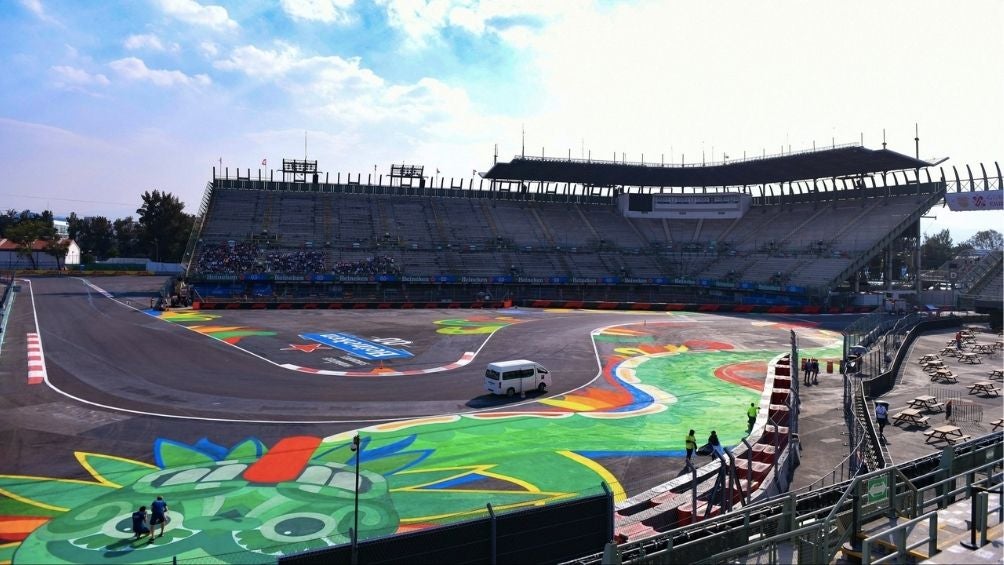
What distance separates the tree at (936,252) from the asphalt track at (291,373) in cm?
8734

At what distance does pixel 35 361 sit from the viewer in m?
31.7

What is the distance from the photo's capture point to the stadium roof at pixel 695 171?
7438cm

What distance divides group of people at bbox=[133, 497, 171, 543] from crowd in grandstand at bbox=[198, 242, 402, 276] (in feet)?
190

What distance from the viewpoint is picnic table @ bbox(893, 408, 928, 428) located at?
23.7m

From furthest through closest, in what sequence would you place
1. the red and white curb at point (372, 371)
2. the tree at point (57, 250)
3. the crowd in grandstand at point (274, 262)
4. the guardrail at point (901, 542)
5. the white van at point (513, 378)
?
1. the tree at point (57, 250)
2. the crowd in grandstand at point (274, 262)
3. the red and white curb at point (372, 371)
4. the white van at point (513, 378)
5. the guardrail at point (901, 542)

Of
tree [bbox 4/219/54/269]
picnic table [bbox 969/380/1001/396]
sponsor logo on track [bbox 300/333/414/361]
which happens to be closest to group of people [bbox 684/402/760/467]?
picnic table [bbox 969/380/1001/396]

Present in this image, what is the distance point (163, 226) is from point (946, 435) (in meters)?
124

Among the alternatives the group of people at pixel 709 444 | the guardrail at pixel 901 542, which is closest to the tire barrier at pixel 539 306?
the group of people at pixel 709 444

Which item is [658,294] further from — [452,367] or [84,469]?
[84,469]

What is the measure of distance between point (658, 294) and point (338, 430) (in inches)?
2365

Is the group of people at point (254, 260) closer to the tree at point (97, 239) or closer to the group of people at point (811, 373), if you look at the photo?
the group of people at point (811, 373)

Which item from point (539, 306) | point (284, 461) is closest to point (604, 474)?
point (284, 461)

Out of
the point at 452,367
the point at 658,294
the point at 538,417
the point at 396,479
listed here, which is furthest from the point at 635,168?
the point at 396,479

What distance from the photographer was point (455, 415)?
945 inches
